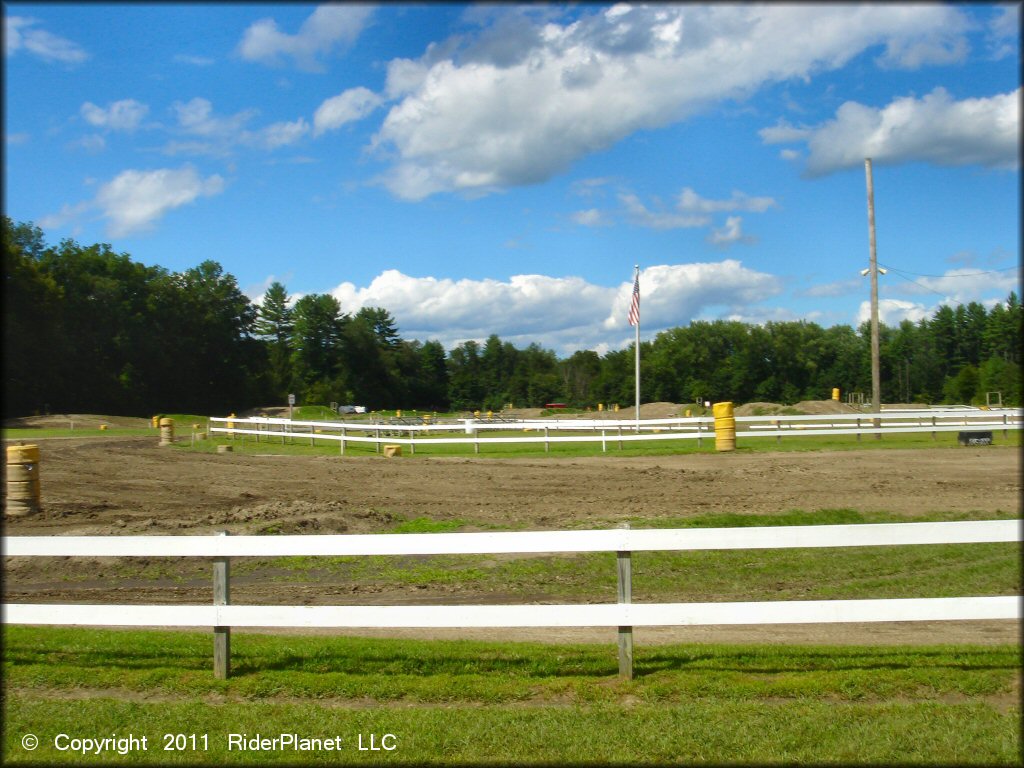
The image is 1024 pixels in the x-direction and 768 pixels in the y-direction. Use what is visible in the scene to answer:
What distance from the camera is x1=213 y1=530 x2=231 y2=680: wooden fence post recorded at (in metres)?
6.79

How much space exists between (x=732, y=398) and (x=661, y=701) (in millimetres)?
97089

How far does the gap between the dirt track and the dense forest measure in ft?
107

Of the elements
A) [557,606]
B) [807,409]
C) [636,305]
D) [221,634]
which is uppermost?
[636,305]

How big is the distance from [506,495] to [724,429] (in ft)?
32.5

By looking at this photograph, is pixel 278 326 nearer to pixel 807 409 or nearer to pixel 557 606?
pixel 807 409

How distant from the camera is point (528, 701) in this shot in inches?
244

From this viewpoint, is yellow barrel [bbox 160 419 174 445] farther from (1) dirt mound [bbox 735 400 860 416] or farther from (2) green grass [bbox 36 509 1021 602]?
(1) dirt mound [bbox 735 400 860 416]

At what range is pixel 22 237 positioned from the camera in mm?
73000

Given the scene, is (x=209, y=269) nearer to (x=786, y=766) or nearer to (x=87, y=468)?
(x=87, y=468)

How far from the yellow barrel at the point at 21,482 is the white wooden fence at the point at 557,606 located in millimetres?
10458

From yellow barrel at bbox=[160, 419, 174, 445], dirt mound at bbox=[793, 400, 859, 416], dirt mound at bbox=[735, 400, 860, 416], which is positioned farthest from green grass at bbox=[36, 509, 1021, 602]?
dirt mound at bbox=[793, 400, 859, 416]

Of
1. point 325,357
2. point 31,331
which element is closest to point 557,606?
point 31,331

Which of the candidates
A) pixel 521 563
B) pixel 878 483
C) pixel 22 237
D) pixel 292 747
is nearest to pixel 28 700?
pixel 292 747

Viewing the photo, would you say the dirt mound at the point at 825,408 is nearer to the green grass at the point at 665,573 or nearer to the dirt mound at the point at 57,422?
the green grass at the point at 665,573
